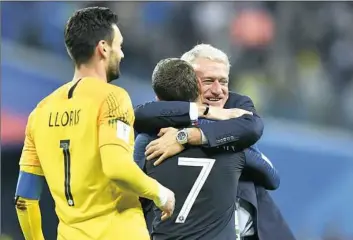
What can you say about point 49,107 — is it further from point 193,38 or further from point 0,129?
point 193,38

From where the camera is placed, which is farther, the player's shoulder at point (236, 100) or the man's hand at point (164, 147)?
the player's shoulder at point (236, 100)

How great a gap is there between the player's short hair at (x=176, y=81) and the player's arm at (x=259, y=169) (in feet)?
0.94

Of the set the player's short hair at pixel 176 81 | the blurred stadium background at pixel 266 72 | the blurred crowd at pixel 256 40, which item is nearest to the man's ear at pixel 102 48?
the player's short hair at pixel 176 81

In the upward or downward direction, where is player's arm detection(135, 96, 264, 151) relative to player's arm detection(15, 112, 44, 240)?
upward

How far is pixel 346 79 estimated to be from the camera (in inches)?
314

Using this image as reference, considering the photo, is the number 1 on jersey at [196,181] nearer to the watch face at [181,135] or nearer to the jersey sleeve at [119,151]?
the watch face at [181,135]

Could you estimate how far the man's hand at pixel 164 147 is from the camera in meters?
2.77

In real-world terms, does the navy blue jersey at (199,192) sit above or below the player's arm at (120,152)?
below

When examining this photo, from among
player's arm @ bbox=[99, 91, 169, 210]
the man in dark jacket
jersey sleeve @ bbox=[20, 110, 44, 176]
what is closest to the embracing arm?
the man in dark jacket

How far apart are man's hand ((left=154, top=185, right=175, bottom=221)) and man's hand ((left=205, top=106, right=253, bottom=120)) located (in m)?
0.43

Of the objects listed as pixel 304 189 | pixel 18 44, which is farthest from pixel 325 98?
pixel 18 44

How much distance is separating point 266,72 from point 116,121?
18.1 ft

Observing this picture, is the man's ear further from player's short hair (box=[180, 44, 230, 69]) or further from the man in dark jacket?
player's short hair (box=[180, 44, 230, 69])

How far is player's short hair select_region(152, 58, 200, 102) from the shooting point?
2.78 meters
